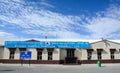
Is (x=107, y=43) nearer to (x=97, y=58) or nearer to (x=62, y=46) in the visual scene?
(x=97, y=58)

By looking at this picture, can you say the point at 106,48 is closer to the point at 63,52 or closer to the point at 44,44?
the point at 63,52

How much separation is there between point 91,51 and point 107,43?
11.9ft

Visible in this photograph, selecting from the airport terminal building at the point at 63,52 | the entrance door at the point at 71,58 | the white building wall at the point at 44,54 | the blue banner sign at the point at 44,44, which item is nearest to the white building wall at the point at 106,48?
the airport terminal building at the point at 63,52

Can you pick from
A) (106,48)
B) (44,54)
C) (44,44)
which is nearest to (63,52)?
(44,54)

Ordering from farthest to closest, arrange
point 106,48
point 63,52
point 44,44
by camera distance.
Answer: point 63,52 → point 44,44 → point 106,48

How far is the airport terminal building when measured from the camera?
130ft

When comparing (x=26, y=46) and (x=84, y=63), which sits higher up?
(x=26, y=46)

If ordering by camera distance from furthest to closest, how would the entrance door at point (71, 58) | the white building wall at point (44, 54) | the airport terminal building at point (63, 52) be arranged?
1. the entrance door at point (71, 58)
2. the white building wall at point (44, 54)
3. the airport terminal building at point (63, 52)

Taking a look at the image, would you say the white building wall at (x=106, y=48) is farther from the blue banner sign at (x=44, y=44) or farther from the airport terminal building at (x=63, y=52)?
the blue banner sign at (x=44, y=44)

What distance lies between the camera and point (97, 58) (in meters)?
39.8

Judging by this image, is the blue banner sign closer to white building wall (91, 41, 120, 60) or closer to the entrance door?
the entrance door

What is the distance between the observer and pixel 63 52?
1591 inches

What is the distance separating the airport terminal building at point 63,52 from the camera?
3969 cm

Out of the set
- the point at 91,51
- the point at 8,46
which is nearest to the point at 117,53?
the point at 91,51
